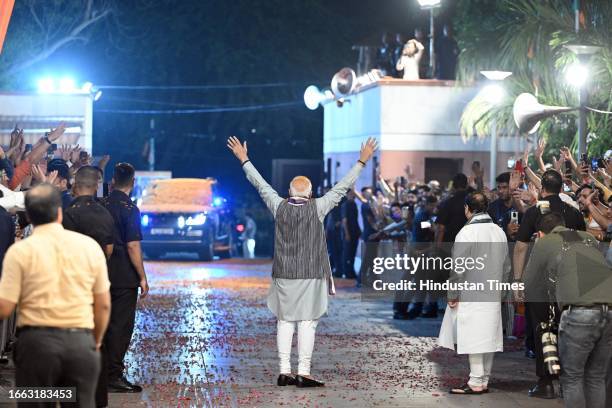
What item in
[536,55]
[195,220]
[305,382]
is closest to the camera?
[305,382]

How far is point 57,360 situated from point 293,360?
7.35m

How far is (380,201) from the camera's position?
2477 centimetres

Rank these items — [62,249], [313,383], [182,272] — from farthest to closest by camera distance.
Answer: [182,272] → [313,383] → [62,249]

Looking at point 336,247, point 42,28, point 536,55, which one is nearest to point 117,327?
point 536,55

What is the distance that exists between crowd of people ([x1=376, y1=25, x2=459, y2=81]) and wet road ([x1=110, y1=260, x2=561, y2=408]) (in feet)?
37.7

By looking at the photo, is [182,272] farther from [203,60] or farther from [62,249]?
[203,60]

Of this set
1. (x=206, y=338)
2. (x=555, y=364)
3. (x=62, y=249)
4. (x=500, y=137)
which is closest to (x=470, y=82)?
(x=500, y=137)

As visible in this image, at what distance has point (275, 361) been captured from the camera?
14227 mm

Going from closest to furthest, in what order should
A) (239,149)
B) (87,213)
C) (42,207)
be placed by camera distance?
(42,207) < (87,213) < (239,149)

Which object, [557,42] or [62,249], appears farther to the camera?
[557,42]

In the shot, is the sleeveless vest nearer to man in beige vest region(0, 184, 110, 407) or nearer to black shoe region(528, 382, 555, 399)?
black shoe region(528, 382, 555, 399)

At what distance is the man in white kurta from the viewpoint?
39.8 feet

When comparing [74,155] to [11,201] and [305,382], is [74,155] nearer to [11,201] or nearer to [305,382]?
[11,201]

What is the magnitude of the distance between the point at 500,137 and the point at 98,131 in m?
28.5
